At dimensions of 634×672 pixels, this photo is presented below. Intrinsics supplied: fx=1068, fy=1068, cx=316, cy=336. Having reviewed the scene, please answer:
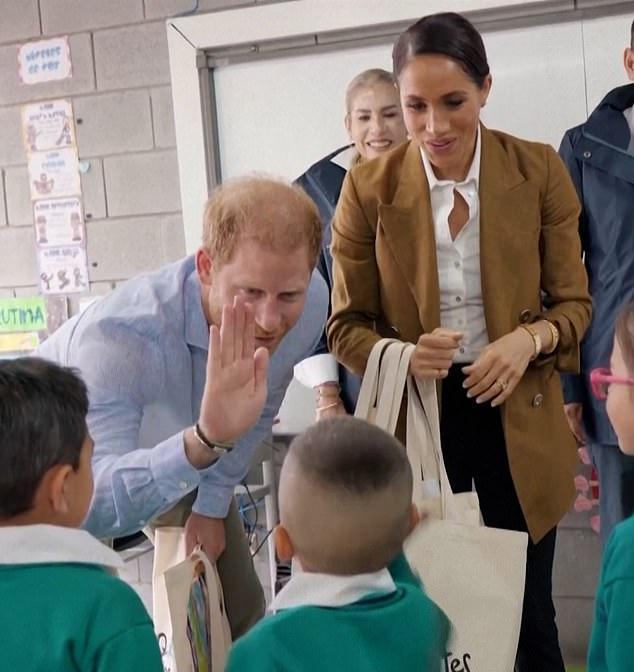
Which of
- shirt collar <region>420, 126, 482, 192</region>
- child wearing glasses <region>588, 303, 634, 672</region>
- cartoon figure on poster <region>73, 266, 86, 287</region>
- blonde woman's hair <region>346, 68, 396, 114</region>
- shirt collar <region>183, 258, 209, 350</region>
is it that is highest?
blonde woman's hair <region>346, 68, 396, 114</region>

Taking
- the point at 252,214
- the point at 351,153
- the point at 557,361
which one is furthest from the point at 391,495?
the point at 351,153

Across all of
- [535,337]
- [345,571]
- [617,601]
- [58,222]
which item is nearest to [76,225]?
[58,222]

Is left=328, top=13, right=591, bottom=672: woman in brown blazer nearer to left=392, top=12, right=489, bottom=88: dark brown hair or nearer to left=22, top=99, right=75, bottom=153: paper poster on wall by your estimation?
left=392, top=12, right=489, bottom=88: dark brown hair

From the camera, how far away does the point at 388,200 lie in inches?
79.1

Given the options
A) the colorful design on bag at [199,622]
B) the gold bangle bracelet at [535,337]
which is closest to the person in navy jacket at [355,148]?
the gold bangle bracelet at [535,337]

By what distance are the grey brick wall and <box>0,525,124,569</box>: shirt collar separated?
2.19m

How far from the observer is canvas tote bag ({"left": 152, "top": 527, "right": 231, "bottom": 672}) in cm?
169

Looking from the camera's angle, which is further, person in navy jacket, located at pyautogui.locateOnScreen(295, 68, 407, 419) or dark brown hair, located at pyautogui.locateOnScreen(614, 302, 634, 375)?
person in navy jacket, located at pyautogui.locateOnScreen(295, 68, 407, 419)

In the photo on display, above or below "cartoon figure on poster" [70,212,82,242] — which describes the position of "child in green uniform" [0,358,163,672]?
below

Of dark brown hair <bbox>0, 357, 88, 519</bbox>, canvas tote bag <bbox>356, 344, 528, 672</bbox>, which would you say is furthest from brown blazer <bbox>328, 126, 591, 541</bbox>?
dark brown hair <bbox>0, 357, 88, 519</bbox>

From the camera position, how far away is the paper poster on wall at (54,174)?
3461 millimetres

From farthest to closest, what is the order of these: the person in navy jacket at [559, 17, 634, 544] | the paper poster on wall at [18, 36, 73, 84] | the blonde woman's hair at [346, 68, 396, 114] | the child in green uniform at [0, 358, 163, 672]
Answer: the paper poster on wall at [18, 36, 73, 84] → the blonde woman's hair at [346, 68, 396, 114] → the person in navy jacket at [559, 17, 634, 544] → the child in green uniform at [0, 358, 163, 672]

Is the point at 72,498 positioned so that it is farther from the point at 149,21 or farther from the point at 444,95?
the point at 149,21

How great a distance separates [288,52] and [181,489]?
1.87m
